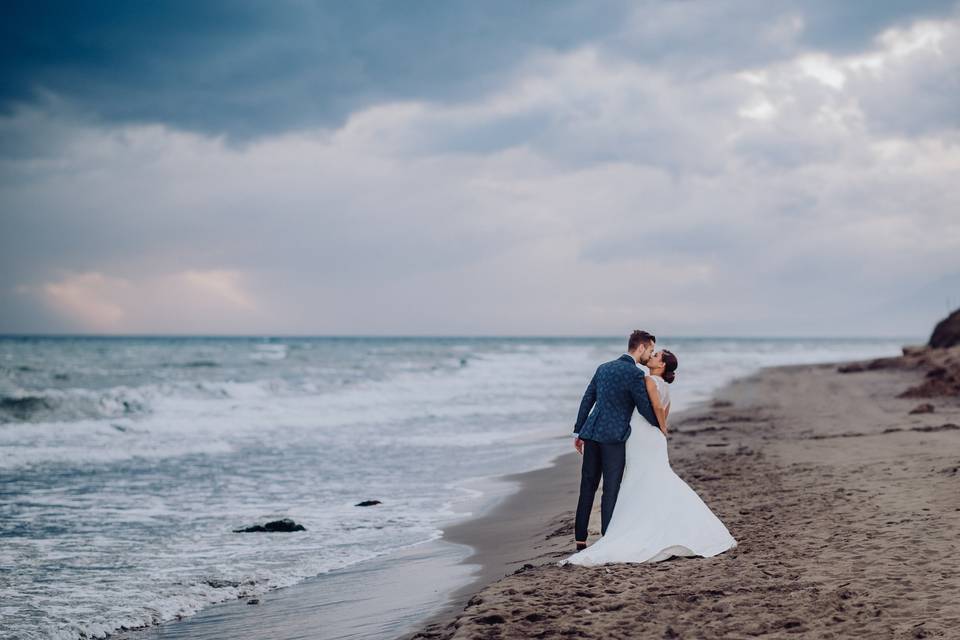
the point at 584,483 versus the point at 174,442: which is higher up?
the point at 584,483

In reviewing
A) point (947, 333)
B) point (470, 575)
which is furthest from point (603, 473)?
point (947, 333)

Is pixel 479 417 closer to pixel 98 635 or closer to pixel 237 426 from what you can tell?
pixel 237 426

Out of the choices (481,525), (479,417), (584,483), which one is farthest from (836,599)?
(479,417)

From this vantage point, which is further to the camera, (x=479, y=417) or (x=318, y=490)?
(x=479, y=417)

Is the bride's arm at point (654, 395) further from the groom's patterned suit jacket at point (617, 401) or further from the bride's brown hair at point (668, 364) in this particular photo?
the bride's brown hair at point (668, 364)

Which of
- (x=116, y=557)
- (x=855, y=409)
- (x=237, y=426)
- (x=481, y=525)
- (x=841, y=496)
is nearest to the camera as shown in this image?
(x=116, y=557)

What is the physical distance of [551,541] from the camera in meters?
8.16

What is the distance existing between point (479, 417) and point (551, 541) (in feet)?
50.1

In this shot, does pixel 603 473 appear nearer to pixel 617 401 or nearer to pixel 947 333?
pixel 617 401

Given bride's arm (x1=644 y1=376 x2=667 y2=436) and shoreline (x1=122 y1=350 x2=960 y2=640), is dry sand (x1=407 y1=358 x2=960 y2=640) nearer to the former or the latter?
shoreline (x1=122 y1=350 x2=960 y2=640)

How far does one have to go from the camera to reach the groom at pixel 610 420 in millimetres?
6887

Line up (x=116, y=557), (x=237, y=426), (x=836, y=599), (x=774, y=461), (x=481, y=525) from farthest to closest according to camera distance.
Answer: (x=237, y=426), (x=774, y=461), (x=481, y=525), (x=116, y=557), (x=836, y=599)

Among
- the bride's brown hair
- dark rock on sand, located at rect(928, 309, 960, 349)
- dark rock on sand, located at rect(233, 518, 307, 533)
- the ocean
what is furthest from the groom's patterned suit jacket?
dark rock on sand, located at rect(928, 309, 960, 349)

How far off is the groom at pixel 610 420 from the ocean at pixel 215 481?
2.55 metres
